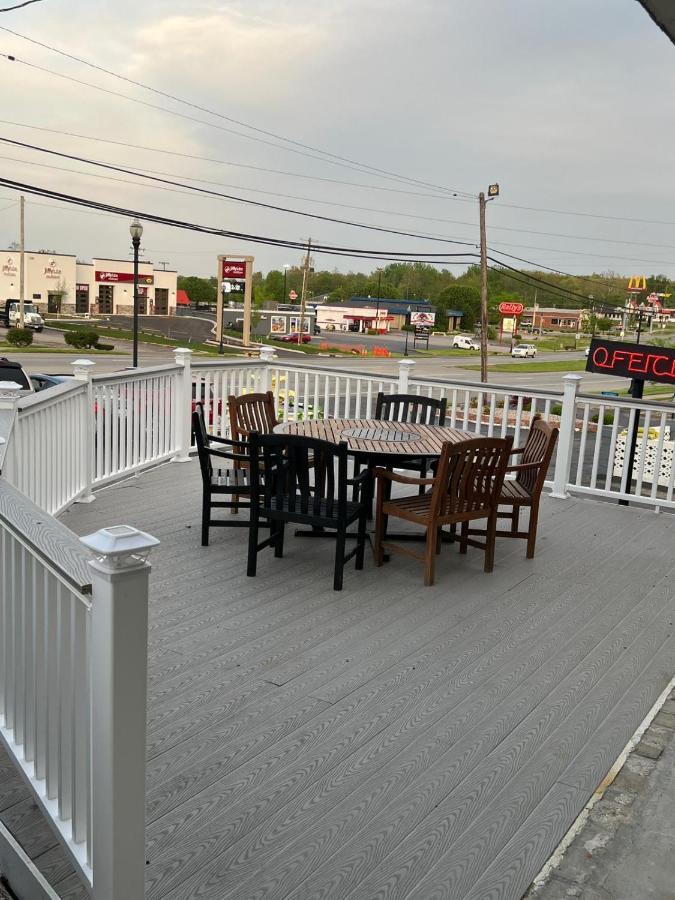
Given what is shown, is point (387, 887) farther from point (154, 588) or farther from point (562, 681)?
point (154, 588)

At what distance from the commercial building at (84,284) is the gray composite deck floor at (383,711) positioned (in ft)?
A: 206

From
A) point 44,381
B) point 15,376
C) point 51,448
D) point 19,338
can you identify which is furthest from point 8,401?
point 19,338

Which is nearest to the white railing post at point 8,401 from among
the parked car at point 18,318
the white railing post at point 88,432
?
the white railing post at point 88,432

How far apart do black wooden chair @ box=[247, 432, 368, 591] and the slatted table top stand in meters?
0.36

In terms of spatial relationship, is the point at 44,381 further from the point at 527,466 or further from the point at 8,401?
the point at 527,466

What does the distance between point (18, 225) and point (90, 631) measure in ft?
189

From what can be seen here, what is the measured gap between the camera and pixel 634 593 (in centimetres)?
451

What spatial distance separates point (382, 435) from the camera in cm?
511

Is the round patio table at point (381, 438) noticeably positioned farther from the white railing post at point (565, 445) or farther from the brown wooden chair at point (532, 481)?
the white railing post at point (565, 445)

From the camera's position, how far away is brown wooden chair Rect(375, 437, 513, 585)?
14.2ft

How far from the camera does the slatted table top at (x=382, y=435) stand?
4652mm

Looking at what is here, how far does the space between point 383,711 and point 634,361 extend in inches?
200

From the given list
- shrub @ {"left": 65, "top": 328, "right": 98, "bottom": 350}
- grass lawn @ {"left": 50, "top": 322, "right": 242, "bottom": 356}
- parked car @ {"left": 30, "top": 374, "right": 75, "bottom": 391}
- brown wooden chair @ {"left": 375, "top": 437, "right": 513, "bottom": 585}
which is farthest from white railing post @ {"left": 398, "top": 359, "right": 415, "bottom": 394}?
shrub @ {"left": 65, "top": 328, "right": 98, "bottom": 350}

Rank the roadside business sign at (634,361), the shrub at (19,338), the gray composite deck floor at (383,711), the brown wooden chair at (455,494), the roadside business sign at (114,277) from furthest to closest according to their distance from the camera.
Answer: the roadside business sign at (114,277)
the shrub at (19,338)
the roadside business sign at (634,361)
the brown wooden chair at (455,494)
the gray composite deck floor at (383,711)
